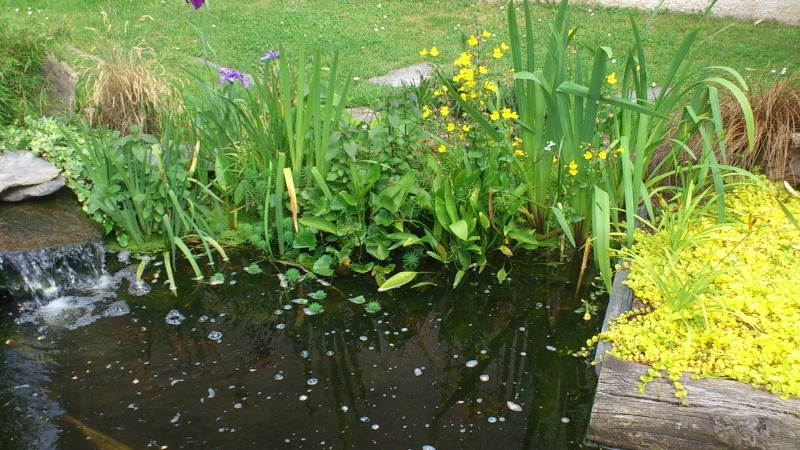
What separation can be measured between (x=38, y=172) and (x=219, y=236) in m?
1.24

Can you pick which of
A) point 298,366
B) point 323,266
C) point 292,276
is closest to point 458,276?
point 323,266

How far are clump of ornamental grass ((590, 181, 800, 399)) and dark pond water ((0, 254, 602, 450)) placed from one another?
366 millimetres

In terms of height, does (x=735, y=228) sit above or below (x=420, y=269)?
above

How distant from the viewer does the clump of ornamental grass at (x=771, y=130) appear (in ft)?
15.1

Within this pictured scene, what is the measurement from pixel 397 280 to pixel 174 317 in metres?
1.23

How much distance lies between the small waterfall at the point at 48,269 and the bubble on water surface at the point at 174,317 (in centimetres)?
67

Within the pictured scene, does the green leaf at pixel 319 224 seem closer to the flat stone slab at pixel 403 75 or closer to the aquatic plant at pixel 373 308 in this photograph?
the aquatic plant at pixel 373 308

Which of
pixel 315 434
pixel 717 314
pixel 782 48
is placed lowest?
pixel 315 434

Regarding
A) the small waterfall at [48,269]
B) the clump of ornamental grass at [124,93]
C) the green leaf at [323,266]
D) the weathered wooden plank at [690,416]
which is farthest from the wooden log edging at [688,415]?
the clump of ornamental grass at [124,93]

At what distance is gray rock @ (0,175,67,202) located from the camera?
4.48 meters

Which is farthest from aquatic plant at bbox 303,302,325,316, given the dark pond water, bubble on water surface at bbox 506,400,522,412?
bubble on water surface at bbox 506,400,522,412

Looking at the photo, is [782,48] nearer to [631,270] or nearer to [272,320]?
[631,270]

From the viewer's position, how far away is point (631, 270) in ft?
12.4

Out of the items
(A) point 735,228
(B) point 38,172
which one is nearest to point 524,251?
(A) point 735,228
